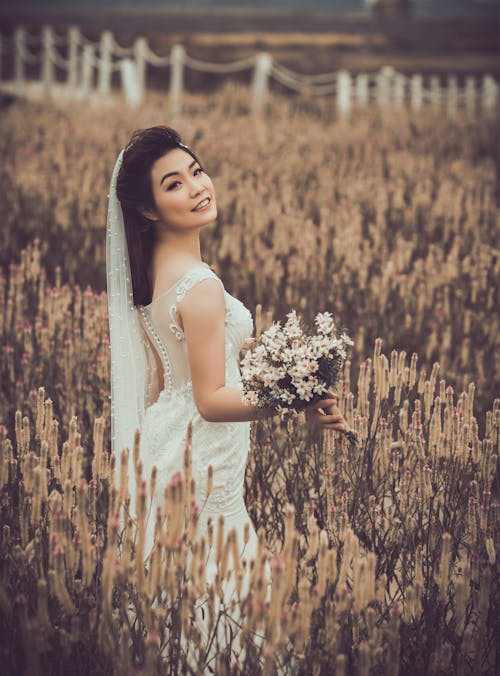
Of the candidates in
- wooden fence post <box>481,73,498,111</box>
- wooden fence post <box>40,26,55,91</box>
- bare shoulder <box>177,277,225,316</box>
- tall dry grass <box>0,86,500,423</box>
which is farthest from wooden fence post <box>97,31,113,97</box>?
bare shoulder <box>177,277,225,316</box>

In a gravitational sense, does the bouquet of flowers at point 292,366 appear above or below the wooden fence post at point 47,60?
below

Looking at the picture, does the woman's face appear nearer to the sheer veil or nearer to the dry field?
the sheer veil

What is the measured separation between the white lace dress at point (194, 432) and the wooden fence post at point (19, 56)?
1706cm

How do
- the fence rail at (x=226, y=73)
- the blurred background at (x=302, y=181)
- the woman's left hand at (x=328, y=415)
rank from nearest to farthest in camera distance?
1. the woman's left hand at (x=328, y=415)
2. the blurred background at (x=302, y=181)
3. the fence rail at (x=226, y=73)

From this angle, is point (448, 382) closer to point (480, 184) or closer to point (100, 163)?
point (480, 184)

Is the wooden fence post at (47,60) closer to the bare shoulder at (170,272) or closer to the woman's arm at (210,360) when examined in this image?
the bare shoulder at (170,272)

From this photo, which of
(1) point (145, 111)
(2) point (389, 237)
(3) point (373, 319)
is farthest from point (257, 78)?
(3) point (373, 319)

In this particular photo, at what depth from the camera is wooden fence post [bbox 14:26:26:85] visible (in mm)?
18000

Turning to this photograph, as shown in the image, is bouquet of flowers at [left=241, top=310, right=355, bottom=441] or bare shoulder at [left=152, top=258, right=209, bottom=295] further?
bare shoulder at [left=152, top=258, right=209, bottom=295]

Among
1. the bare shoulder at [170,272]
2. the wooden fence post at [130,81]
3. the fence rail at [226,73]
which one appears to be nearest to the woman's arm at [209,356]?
the bare shoulder at [170,272]

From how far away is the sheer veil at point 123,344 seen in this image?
88.4 inches

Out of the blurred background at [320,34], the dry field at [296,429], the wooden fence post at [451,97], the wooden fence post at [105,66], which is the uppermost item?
the blurred background at [320,34]

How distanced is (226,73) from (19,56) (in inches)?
176

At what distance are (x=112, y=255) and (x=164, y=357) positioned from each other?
12.9 inches
